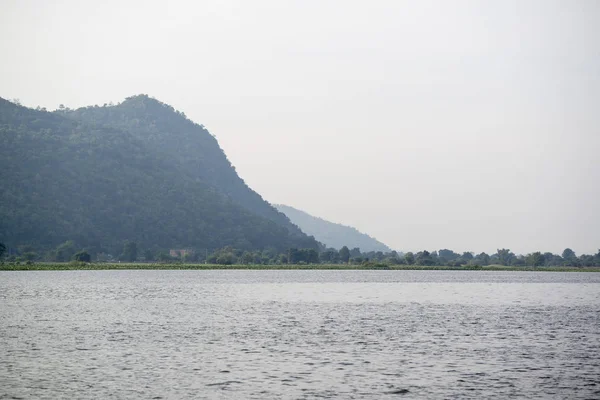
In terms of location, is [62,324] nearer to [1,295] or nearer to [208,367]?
[208,367]

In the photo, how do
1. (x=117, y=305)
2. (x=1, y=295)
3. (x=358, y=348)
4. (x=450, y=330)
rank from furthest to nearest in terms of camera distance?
Result: 1. (x=1, y=295)
2. (x=117, y=305)
3. (x=450, y=330)
4. (x=358, y=348)

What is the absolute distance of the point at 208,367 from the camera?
154 ft

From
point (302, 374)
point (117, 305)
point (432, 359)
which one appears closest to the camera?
point (302, 374)

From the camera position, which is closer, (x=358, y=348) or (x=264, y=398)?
(x=264, y=398)

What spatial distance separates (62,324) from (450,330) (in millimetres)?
38992

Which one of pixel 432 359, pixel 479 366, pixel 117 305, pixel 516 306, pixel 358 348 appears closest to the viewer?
pixel 479 366

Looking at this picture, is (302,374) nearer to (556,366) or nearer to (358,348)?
(358,348)

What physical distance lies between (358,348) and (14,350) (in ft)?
84.1

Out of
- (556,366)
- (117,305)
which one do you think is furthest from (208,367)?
(117,305)

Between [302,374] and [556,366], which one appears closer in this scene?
[302,374]

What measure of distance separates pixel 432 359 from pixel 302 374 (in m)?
11.4

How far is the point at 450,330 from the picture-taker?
71.6 m

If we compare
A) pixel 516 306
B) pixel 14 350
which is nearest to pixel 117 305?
pixel 14 350

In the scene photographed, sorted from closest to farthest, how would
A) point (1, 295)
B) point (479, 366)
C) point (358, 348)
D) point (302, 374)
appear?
point (302, 374) < point (479, 366) < point (358, 348) < point (1, 295)
